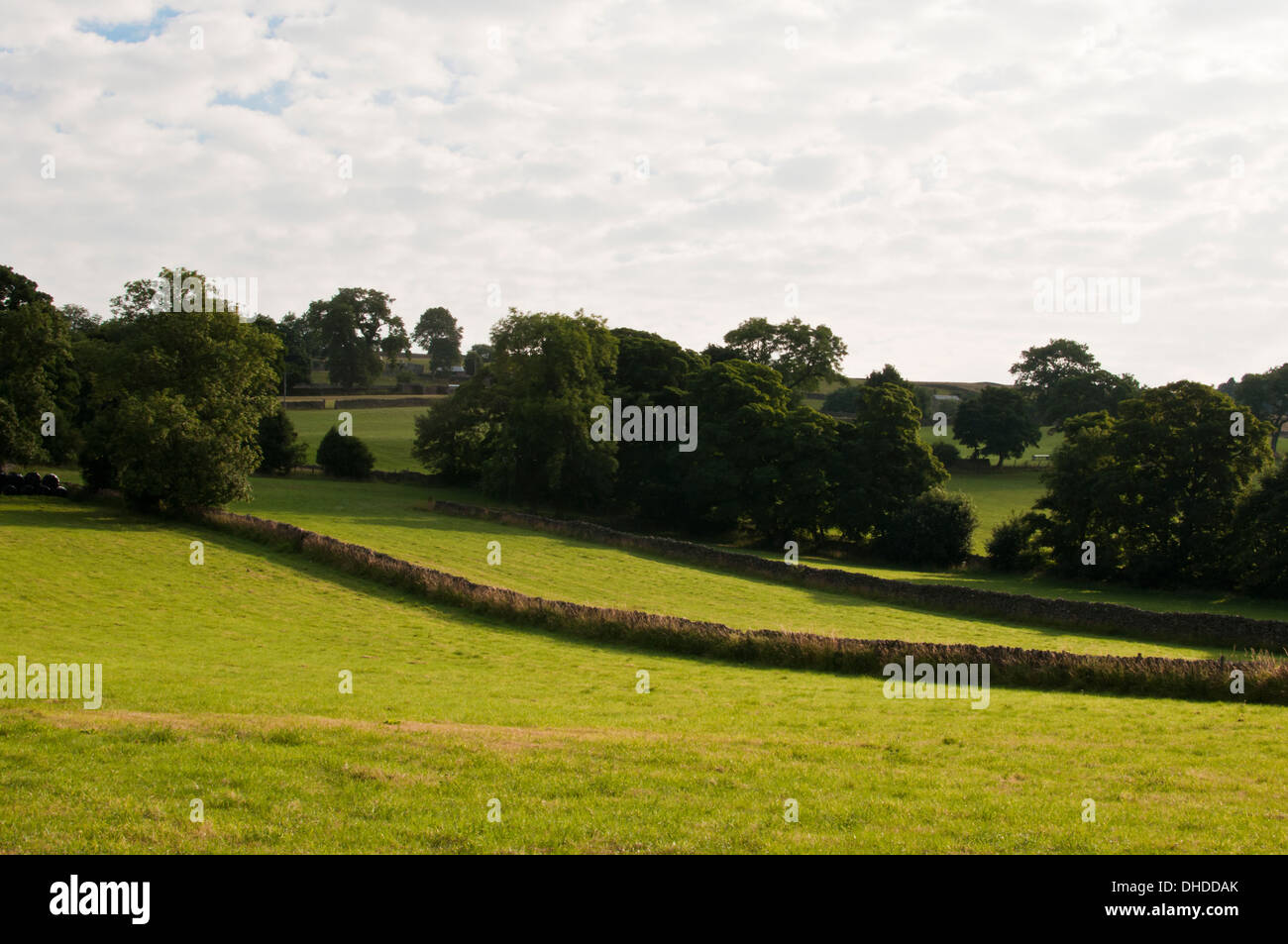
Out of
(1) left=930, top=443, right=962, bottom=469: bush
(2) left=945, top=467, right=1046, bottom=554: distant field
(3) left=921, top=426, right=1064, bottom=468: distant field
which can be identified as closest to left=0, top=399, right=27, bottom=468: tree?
(2) left=945, top=467, right=1046, bottom=554: distant field

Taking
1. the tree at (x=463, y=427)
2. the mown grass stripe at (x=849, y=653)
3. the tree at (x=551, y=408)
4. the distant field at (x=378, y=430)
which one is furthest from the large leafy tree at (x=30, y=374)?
the mown grass stripe at (x=849, y=653)

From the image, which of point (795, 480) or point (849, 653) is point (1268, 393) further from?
point (849, 653)

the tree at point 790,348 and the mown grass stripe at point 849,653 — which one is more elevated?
the tree at point 790,348

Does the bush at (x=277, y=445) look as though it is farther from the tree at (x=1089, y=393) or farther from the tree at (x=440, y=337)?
the tree at (x=440, y=337)

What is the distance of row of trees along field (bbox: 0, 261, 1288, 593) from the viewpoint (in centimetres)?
4212

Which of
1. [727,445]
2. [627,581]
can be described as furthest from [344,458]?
[627,581]

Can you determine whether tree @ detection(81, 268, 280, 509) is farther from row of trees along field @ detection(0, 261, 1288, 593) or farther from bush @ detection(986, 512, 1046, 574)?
bush @ detection(986, 512, 1046, 574)

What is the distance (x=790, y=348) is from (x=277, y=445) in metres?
48.8

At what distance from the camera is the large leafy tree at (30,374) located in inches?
1886

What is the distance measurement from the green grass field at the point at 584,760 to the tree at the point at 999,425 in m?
73.5

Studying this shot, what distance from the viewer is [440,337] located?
15600cm

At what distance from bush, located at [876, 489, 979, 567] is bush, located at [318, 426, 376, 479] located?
40.6 metres
